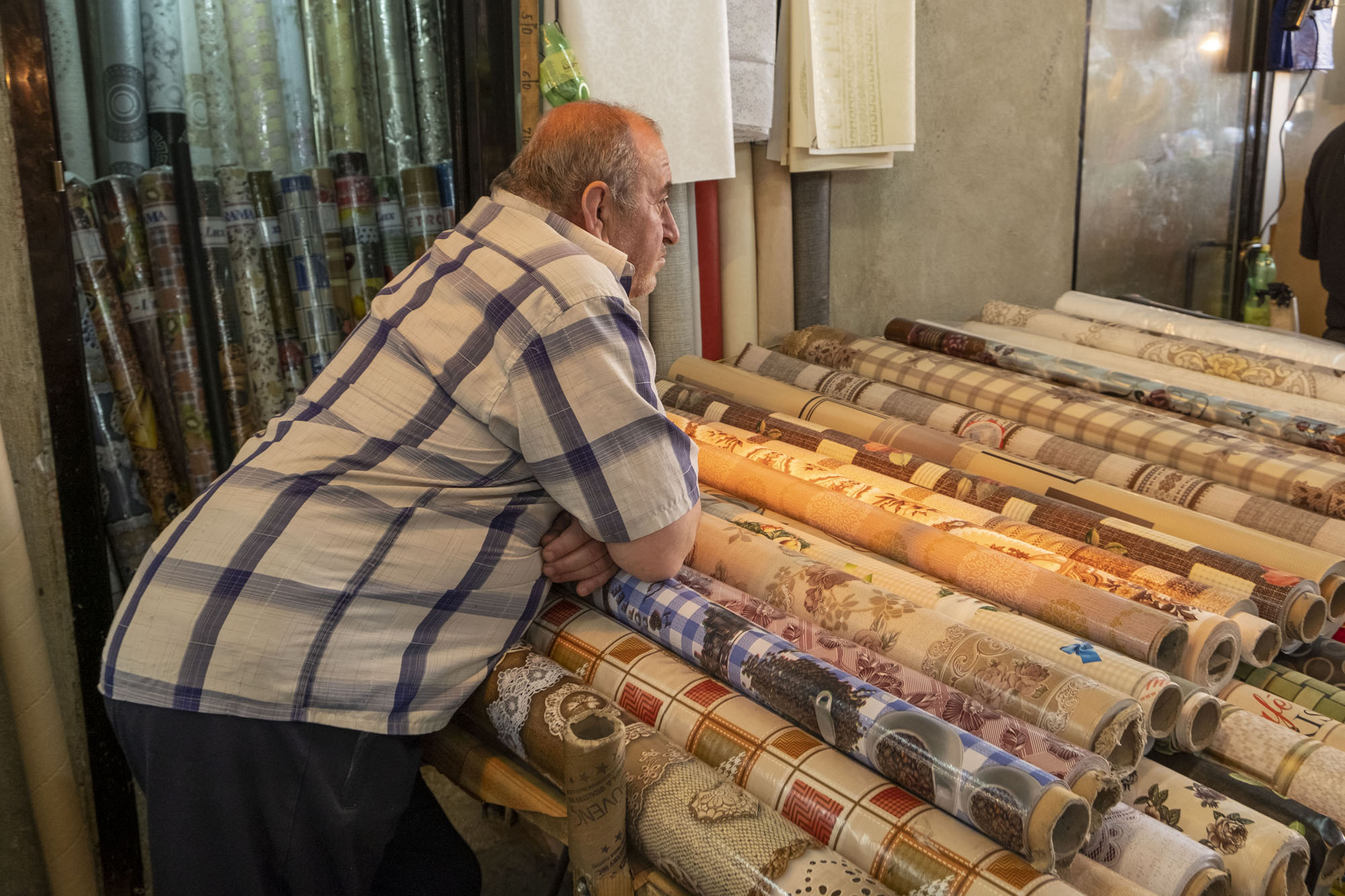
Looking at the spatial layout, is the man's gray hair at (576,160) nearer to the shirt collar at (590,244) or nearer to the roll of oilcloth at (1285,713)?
the shirt collar at (590,244)

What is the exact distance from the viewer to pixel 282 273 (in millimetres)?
2422

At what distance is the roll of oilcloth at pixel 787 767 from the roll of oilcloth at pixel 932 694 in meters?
0.13

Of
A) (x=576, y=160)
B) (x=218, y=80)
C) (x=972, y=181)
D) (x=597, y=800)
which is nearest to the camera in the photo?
(x=597, y=800)

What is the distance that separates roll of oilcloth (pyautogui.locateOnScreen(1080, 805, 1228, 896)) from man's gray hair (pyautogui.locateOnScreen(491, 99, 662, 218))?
116 centimetres

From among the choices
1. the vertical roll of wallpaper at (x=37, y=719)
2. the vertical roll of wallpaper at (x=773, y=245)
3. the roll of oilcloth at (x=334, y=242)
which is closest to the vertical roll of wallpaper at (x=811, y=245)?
the vertical roll of wallpaper at (x=773, y=245)

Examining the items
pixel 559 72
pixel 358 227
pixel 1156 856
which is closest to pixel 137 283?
pixel 358 227

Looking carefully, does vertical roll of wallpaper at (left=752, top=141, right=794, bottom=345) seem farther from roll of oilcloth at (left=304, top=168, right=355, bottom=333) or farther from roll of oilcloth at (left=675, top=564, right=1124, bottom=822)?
roll of oilcloth at (left=675, top=564, right=1124, bottom=822)

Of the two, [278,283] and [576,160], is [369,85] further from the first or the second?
[576,160]

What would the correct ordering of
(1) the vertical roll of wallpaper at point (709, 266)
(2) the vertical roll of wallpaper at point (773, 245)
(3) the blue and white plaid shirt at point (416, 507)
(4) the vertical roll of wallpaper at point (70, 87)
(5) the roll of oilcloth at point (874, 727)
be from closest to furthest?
(5) the roll of oilcloth at point (874, 727) → (3) the blue and white plaid shirt at point (416, 507) → (4) the vertical roll of wallpaper at point (70, 87) → (1) the vertical roll of wallpaper at point (709, 266) → (2) the vertical roll of wallpaper at point (773, 245)

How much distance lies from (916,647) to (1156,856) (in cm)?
40

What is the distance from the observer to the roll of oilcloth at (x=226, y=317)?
2307 millimetres

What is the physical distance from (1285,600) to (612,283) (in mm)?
1165

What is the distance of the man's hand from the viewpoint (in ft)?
5.24

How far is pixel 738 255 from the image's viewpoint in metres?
2.93
